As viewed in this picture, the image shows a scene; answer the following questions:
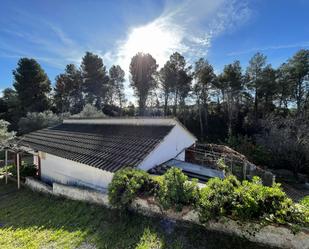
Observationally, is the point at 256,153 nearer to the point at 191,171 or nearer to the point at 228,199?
the point at 191,171

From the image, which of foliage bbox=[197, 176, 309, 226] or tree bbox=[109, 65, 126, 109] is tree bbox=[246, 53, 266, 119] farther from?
foliage bbox=[197, 176, 309, 226]

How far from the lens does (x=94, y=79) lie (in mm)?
34844

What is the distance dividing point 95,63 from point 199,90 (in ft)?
66.9

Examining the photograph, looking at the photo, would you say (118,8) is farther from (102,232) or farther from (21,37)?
(102,232)

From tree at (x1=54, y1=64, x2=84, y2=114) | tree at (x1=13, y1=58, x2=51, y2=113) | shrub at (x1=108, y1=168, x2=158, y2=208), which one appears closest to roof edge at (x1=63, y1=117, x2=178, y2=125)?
shrub at (x1=108, y1=168, x2=158, y2=208)

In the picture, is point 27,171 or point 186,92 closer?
point 27,171

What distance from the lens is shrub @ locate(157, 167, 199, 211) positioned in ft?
15.5

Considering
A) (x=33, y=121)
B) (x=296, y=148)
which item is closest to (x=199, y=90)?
(x=296, y=148)

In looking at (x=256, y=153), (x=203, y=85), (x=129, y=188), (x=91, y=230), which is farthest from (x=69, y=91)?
(x=129, y=188)

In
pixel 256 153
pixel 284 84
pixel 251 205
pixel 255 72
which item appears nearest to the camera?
pixel 251 205

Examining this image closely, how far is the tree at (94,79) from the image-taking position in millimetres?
34719

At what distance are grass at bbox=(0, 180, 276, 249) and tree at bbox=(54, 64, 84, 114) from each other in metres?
29.6

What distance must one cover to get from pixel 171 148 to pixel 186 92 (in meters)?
20.6

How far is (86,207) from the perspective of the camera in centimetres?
698
